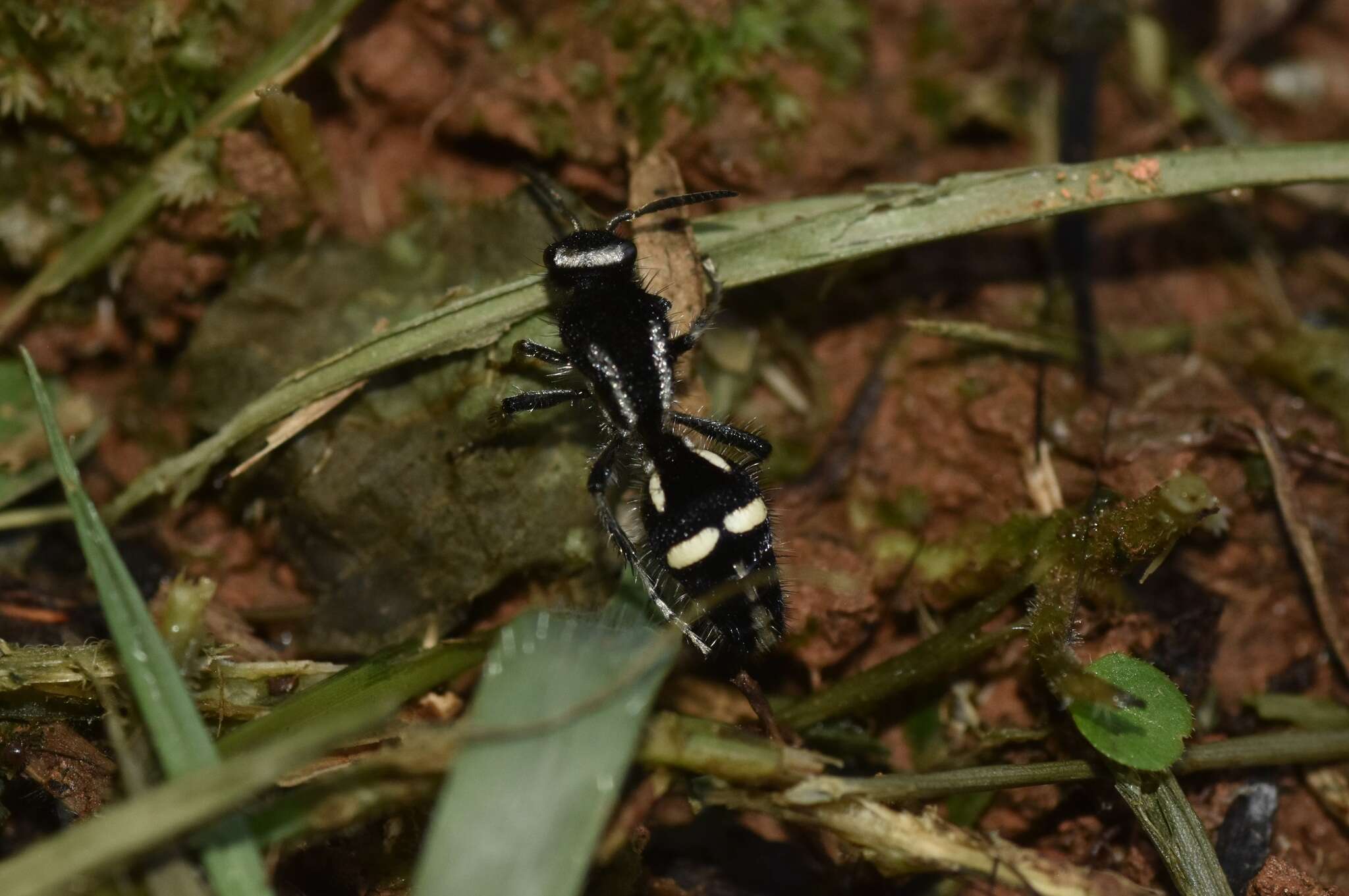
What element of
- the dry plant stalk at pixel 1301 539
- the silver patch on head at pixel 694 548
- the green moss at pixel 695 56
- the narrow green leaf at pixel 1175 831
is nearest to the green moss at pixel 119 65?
the green moss at pixel 695 56

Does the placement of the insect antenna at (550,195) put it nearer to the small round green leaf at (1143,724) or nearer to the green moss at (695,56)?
the green moss at (695,56)

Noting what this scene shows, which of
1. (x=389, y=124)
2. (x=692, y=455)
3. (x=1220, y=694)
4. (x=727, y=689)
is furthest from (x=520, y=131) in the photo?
(x=1220, y=694)

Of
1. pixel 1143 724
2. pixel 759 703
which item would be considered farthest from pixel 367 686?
pixel 1143 724

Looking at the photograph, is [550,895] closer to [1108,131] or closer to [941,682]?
[941,682]

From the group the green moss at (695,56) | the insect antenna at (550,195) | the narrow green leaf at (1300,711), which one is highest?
the green moss at (695,56)

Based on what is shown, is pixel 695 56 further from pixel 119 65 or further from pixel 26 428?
pixel 26 428

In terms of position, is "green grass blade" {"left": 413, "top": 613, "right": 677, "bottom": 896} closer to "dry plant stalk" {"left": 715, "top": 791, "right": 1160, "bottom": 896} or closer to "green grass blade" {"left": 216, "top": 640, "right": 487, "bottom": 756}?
"green grass blade" {"left": 216, "top": 640, "right": 487, "bottom": 756}
